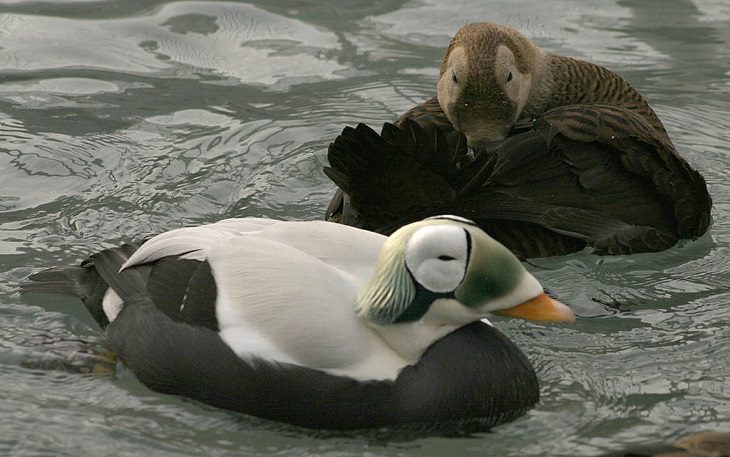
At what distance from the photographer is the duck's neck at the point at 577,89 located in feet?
23.2

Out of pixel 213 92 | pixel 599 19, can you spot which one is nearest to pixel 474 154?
pixel 213 92

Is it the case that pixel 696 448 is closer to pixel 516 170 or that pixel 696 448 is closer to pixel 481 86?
pixel 516 170

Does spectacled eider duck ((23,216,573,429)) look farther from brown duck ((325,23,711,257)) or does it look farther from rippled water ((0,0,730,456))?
brown duck ((325,23,711,257))

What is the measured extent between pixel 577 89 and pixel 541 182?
1.05 metres

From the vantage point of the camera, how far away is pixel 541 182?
627cm

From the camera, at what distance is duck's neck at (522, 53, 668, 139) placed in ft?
23.2

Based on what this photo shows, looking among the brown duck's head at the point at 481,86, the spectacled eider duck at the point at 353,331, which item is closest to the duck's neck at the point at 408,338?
the spectacled eider duck at the point at 353,331

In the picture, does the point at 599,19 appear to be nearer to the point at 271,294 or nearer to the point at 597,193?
the point at 597,193

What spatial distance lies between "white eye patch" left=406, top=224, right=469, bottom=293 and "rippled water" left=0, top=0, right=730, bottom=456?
55cm

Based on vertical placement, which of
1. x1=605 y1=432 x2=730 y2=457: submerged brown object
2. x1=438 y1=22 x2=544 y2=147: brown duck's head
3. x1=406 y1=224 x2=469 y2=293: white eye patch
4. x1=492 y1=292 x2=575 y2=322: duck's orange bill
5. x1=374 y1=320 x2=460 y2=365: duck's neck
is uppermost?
x1=438 y1=22 x2=544 y2=147: brown duck's head

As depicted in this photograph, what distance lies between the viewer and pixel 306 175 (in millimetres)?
7504

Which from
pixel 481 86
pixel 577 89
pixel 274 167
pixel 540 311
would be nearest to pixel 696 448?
pixel 540 311

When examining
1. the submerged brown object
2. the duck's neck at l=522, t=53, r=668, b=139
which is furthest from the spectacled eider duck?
the duck's neck at l=522, t=53, r=668, b=139

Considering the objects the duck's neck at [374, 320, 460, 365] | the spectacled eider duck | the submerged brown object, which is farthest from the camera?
the duck's neck at [374, 320, 460, 365]
